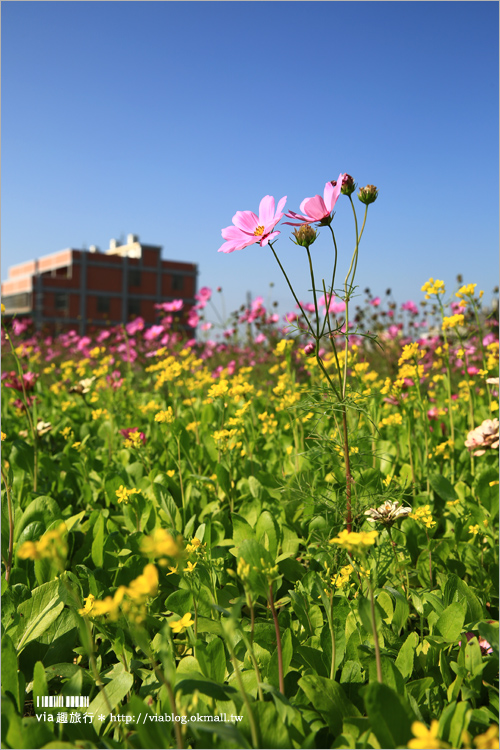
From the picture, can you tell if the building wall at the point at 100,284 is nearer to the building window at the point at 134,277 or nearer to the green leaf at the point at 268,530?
the building window at the point at 134,277

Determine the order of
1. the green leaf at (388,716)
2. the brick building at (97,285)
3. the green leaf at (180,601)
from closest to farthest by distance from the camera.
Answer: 1. the green leaf at (388,716)
2. the green leaf at (180,601)
3. the brick building at (97,285)

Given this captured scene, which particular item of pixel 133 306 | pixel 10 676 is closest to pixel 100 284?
pixel 133 306

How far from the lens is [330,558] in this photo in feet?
4.14

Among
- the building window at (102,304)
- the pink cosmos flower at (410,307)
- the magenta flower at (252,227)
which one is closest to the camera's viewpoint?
the magenta flower at (252,227)

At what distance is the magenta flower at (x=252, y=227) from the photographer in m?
0.94

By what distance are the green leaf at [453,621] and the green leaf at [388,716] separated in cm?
38

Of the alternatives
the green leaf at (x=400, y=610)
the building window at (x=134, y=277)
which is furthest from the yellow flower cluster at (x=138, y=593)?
the building window at (x=134, y=277)

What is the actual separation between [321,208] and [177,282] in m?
45.5

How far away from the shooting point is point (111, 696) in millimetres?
882

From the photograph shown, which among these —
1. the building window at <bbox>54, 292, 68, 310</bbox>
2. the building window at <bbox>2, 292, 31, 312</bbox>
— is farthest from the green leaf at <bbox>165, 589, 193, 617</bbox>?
the building window at <bbox>2, 292, 31, 312</bbox>

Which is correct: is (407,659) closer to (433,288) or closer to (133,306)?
(433,288)

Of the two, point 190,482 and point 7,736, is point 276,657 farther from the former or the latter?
point 190,482

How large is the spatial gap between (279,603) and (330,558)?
0.16 metres

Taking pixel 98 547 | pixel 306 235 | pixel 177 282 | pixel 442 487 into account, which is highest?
pixel 177 282
